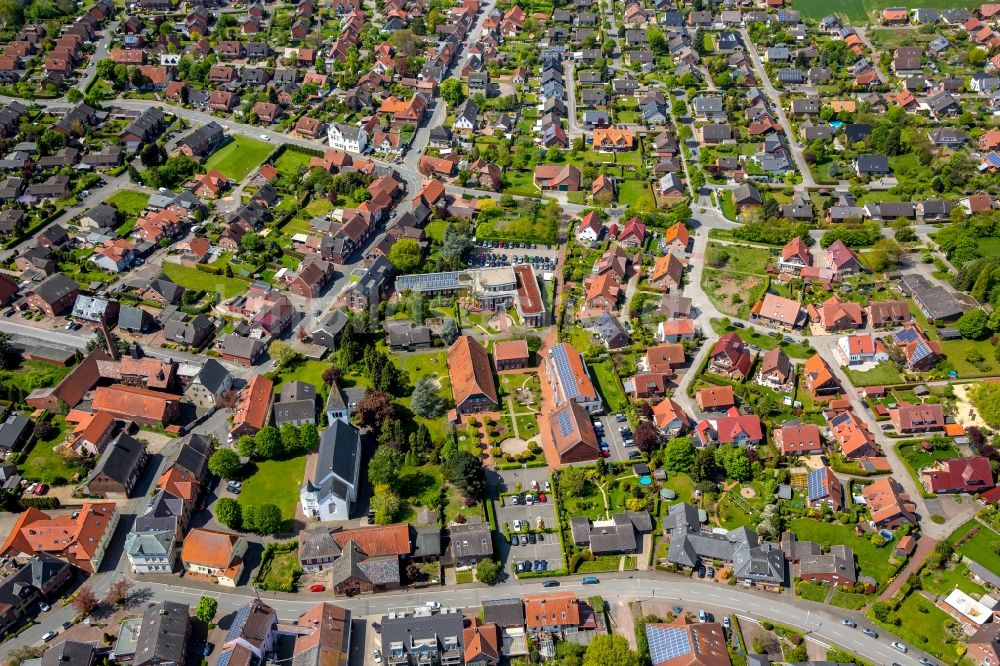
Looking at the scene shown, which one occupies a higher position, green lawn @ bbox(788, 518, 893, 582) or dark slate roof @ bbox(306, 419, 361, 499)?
dark slate roof @ bbox(306, 419, 361, 499)

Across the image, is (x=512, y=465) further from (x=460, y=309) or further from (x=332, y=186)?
(x=332, y=186)

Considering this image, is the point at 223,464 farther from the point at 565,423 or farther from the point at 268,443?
the point at 565,423

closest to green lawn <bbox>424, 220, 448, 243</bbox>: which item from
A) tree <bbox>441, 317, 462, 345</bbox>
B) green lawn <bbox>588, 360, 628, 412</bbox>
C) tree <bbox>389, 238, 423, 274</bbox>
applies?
tree <bbox>389, 238, 423, 274</bbox>


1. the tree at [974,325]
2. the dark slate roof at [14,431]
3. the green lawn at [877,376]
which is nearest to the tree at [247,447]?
the dark slate roof at [14,431]

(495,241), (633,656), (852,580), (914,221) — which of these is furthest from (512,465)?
(914,221)

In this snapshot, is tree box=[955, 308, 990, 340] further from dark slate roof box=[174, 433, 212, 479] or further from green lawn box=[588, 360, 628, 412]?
dark slate roof box=[174, 433, 212, 479]

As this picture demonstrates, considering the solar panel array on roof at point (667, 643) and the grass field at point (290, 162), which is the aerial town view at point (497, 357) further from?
the grass field at point (290, 162)

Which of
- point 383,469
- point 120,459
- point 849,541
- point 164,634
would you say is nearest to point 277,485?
point 383,469
